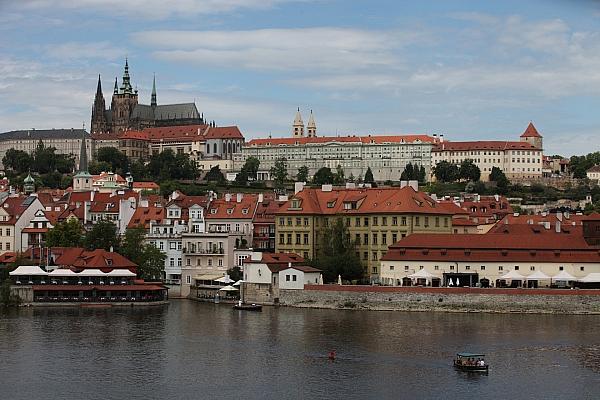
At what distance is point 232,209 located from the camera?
65750mm

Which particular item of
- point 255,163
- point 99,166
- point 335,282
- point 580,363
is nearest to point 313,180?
point 255,163

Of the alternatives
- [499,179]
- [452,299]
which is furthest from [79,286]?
[499,179]

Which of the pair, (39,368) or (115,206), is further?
(115,206)

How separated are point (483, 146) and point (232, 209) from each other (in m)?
97.9

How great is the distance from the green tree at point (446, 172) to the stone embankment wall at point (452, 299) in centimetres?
9755

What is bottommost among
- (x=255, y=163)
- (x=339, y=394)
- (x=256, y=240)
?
(x=339, y=394)

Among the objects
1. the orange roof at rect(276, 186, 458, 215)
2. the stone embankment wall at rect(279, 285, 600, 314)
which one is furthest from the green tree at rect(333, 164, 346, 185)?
the stone embankment wall at rect(279, 285, 600, 314)

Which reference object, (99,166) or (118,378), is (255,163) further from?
(118,378)

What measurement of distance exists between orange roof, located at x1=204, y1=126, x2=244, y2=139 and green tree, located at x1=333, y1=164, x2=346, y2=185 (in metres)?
19.3

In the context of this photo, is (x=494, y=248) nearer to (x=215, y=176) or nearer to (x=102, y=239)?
(x=102, y=239)

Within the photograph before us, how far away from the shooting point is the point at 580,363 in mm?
37594

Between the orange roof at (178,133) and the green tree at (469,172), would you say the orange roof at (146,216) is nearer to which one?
the green tree at (469,172)

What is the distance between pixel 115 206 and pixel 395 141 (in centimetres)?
9619

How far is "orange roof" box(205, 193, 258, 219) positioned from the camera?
65.1 meters
